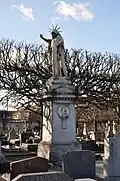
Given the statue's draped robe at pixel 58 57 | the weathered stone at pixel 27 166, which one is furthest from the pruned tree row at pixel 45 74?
the weathered stone at pixel 27 166

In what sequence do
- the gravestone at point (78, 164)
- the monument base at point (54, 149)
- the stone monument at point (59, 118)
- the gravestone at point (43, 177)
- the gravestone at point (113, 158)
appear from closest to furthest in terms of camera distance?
the gravestone at point (43, 177) → the gravestone at point (78, 164) → the gravestone at point (113, 158) → the monument base at point (54, 149) → the stone monument at point (59, 118)

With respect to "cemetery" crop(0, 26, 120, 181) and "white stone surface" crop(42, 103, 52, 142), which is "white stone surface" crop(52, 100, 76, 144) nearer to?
"cemetery" crop(0, 26, 120, 181)

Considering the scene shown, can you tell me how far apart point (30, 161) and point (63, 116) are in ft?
18.6

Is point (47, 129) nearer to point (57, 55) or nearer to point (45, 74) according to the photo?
point (57, 55)

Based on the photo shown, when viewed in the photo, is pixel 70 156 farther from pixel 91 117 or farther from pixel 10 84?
pixel 91 117

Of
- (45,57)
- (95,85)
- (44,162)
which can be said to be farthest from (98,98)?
(44,162)

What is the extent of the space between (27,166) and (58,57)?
772cm

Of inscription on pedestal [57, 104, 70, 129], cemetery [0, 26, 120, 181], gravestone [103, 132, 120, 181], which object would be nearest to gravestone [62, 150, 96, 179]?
cemetery [0, 26, 120, 181]

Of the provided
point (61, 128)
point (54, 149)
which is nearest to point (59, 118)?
point (61, 128)

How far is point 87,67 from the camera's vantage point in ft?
96.8

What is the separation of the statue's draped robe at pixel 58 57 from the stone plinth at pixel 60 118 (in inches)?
30.6

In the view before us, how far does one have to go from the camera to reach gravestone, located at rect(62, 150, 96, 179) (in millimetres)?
9992

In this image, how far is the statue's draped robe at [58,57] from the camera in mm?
16594

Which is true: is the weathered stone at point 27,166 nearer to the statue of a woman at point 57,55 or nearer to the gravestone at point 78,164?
the gravestone at point 78,164
